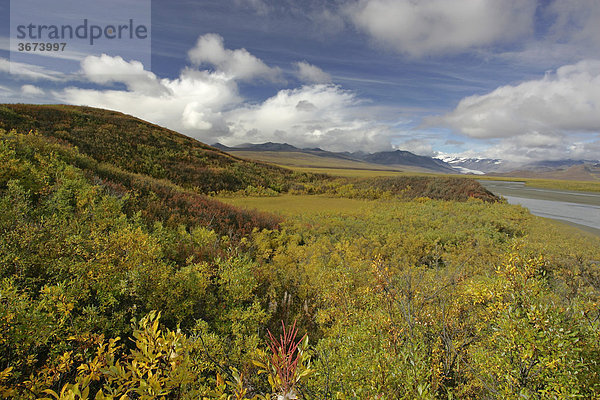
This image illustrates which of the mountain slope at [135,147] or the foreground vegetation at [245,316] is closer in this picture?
the foreground vegetation at [245,316]

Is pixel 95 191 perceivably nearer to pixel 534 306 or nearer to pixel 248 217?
pixel 248 217

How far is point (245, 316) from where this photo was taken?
461 centimetres

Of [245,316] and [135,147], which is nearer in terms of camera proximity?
[245,316]

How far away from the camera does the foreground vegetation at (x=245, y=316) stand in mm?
2475

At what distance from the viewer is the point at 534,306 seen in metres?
2.72

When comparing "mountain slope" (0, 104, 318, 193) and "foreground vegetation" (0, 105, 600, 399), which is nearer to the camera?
"foreground vegetation" (0, 105, 600, 399)

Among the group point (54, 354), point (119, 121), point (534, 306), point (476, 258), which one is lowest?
point (476, 258)

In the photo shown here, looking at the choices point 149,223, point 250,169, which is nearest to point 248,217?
point 149,223

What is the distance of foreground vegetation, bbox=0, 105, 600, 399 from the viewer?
2.47m

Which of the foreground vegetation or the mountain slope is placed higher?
the mountain slope

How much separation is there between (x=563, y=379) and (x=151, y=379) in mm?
3787

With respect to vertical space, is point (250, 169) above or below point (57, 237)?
above

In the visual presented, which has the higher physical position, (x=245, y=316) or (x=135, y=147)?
(x=135, y=147)

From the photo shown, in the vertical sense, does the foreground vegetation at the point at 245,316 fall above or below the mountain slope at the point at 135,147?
below
